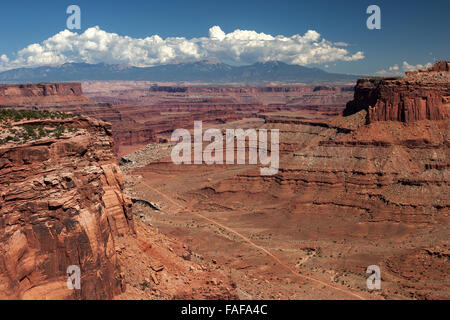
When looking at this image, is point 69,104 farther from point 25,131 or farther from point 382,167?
point 25,131

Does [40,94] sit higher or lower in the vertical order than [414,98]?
higher

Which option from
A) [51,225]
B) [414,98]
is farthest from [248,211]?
[51,225]

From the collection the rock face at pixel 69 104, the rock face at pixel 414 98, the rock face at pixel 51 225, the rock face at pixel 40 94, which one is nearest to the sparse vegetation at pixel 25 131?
the rock face at pixel 51 225

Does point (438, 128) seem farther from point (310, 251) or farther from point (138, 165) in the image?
point (138, 165)

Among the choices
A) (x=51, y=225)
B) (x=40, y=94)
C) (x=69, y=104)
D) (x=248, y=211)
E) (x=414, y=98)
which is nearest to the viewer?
(x=51, y=225)

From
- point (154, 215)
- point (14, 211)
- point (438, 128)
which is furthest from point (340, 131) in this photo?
point (14, 211)

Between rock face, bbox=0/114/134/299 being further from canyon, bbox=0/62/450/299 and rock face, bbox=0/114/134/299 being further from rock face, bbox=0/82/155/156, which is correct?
rock face, bbox=0/82/155/156

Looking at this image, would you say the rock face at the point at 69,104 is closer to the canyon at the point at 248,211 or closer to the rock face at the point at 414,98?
the canyon at the point at 248,211
